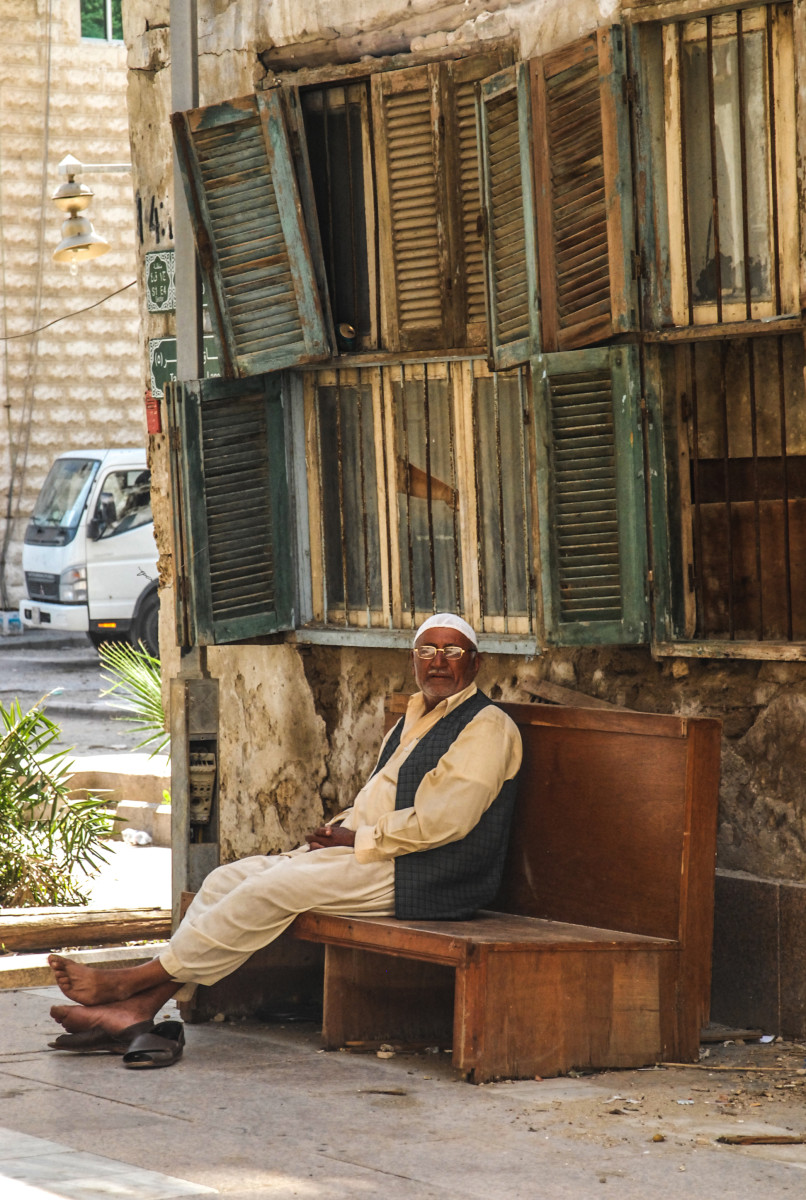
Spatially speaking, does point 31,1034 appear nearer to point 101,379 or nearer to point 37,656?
point 37,656

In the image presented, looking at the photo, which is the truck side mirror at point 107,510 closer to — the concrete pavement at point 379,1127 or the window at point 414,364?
the window at point 414,364

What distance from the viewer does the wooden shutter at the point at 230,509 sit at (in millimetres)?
6566

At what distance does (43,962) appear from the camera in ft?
21.7

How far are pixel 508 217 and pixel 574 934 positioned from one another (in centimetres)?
234

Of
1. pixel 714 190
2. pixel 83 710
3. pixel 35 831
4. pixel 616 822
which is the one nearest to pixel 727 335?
pixel 714 190

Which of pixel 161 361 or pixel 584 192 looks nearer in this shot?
pixel 584 192

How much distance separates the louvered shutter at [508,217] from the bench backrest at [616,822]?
1210mm

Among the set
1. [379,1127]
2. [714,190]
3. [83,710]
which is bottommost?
[379,1127]

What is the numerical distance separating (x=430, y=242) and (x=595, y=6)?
3.31ft

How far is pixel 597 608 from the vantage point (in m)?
5.69

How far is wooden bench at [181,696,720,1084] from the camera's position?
4871 millimetres

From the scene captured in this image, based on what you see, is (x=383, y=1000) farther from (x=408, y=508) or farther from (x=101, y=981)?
(x=408, y=508)

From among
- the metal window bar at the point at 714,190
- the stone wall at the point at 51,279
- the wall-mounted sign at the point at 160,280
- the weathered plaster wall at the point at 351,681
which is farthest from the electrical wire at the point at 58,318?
the metal window bar at the point at 714,190

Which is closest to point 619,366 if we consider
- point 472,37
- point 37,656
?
point 472,37
